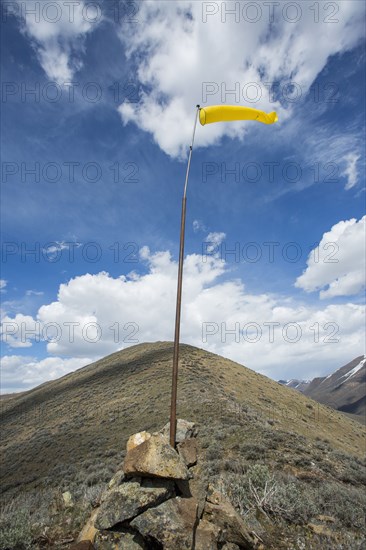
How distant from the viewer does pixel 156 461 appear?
672cm

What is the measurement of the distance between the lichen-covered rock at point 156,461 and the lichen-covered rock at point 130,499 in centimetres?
27

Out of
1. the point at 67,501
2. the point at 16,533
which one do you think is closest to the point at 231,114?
the point at 16,533

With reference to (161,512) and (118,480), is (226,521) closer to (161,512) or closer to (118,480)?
(161,512)

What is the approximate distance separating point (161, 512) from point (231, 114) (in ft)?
30.0

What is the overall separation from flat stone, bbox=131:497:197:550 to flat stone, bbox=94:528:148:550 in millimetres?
229

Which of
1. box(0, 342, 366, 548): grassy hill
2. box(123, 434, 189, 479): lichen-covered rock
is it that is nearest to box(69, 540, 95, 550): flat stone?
box(123, 434, 189, 479): lichen-covered rock

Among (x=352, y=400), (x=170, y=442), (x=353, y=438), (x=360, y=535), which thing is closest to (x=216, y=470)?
(x=360, y=535)

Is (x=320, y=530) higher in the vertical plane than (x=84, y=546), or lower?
lower

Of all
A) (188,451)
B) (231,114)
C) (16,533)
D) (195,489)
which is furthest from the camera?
A: (188,451)

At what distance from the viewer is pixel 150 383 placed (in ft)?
125

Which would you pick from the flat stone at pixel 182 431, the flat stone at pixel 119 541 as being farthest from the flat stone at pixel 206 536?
the flat stone at pixel 182 431

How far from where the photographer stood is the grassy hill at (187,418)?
14.3m

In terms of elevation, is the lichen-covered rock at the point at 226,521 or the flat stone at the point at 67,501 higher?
the lichen-covered rock at the point at 226,521

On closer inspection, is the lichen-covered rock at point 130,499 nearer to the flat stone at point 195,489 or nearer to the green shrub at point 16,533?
the flat stone at point 195,489
